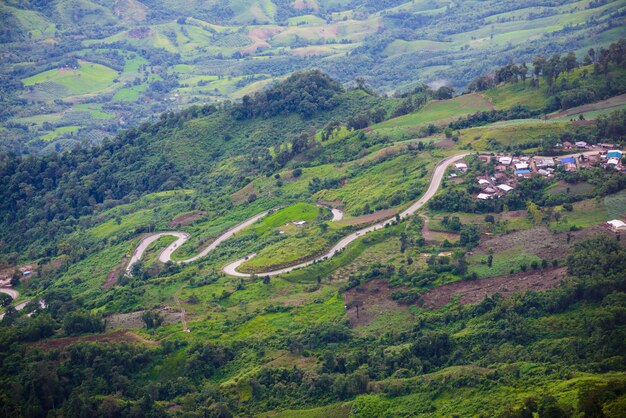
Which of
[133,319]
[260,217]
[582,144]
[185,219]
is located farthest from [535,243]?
[185,219]

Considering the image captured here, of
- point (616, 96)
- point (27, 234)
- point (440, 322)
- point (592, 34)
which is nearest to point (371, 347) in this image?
point (440, 322)

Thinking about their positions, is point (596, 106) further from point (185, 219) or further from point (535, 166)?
point (185, 219)

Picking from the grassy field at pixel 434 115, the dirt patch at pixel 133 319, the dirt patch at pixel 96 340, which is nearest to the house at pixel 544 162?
the grassy field at pixel 434 115

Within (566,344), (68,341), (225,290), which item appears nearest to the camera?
(566,344)

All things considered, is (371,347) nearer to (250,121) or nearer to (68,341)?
(68,341)

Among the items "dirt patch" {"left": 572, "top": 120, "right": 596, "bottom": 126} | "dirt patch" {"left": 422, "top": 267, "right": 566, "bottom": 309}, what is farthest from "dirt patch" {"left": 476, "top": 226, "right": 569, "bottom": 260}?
"dirt patch" {"left": 572, "top": 120, "right": 596, "bottom": 126}

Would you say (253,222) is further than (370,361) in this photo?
Yes
